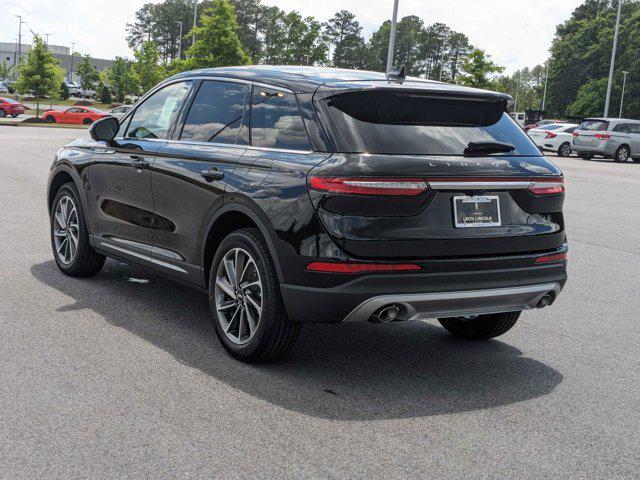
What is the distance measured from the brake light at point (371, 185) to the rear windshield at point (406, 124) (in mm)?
206

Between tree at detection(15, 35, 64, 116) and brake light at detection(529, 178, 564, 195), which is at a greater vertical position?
tree at detection(15, 35, 64, 116)

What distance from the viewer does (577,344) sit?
5891 mm

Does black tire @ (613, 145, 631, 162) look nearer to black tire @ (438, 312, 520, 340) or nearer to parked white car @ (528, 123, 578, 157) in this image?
parked white car @ (528, 123, 578, 157)

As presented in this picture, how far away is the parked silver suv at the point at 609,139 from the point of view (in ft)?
116

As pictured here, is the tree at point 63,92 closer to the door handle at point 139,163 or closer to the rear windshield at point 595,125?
the rear windshield at point 595,125

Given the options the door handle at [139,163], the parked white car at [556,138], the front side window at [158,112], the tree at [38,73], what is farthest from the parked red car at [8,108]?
the door handle at [139,163]

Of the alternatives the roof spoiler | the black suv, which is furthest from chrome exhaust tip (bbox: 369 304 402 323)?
the roof spoiler

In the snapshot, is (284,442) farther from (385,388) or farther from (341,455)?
(385,388)

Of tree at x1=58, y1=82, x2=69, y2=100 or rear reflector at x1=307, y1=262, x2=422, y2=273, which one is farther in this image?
tree at x1=58, y1=82, x2=69, y2=100

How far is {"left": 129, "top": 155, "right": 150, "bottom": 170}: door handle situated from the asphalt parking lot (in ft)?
3.49

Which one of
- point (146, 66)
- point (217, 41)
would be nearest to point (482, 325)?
point (217, 41)

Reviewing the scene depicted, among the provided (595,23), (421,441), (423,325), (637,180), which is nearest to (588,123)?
(637,180)

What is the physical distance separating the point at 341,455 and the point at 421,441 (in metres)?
0.43

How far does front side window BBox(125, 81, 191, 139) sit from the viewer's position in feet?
20.1
